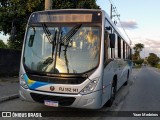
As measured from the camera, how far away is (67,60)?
768 cm

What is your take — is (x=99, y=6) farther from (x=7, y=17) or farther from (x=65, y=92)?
(x=65, y=92)

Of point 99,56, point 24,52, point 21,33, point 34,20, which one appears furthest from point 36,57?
point 21,33

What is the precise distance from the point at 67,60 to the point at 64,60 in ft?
0.26

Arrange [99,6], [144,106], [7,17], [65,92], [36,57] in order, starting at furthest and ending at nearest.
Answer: [99,6]
[7,17]
[144,106]
[36,57]
[65,92]

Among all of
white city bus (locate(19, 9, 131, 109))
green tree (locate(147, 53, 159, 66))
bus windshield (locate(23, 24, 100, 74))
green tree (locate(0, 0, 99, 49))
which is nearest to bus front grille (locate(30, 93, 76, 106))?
white city bus (locate(19, 9, 131, 109))

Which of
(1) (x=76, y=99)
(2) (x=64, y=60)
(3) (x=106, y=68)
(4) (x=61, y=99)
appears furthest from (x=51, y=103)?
(3) (x=106, y=68)

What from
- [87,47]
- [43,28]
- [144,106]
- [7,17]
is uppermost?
[7,17]

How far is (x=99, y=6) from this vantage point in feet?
78.2

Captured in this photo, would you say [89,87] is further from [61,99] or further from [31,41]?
[31,41]

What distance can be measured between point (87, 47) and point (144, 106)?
372 cm

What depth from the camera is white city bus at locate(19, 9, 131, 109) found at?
24.2ft

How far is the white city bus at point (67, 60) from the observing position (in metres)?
7.39

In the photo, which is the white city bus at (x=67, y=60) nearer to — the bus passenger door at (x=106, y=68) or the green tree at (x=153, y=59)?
the bus passenger door at (x=106, y=68)

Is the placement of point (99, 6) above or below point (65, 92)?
above
